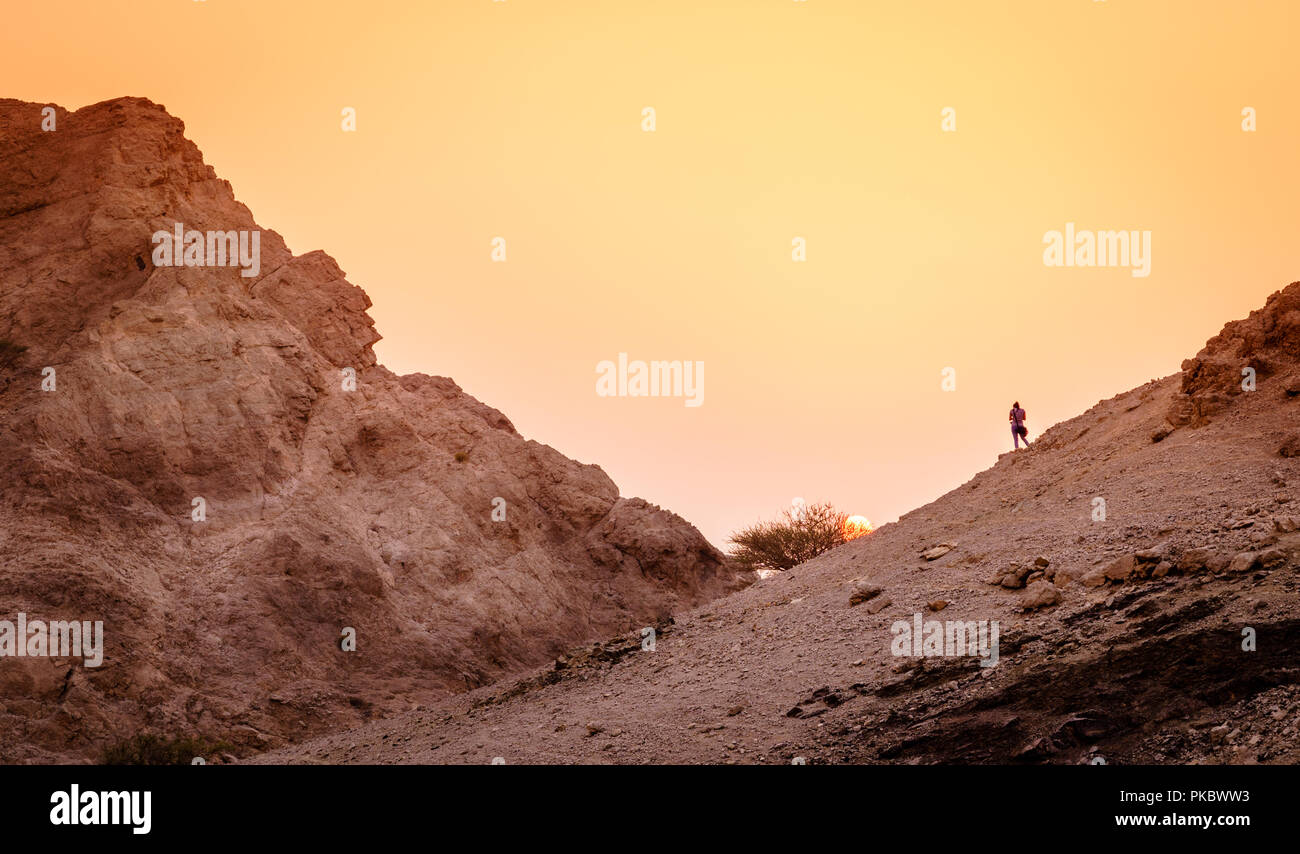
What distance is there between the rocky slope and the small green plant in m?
1.69

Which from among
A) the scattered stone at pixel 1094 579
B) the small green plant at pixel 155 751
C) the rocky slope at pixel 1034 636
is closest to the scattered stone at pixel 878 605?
the rocky slope at pixel 1034 636

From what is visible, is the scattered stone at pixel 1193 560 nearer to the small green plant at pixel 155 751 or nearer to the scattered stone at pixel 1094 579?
the scattered stone at pixel 1094 579

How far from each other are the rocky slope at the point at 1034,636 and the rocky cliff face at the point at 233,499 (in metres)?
2.90

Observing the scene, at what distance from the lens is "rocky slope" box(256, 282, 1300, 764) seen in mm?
12039

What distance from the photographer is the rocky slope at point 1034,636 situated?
1204 cm

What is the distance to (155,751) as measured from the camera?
57.0 ft

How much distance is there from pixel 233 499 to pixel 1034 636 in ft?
53.0

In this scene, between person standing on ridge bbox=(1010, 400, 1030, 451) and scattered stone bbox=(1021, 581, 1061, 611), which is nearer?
scattered stone bbox=(1021, 581, 1061, 611)

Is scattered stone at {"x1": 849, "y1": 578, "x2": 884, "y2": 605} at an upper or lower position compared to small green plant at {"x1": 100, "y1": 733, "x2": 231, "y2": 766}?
upper


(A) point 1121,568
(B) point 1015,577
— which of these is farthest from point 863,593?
(A) point 1121,568

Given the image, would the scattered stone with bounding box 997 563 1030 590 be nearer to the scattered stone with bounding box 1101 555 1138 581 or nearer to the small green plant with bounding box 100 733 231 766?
the scattered stone with bounding box 1101 555 1138 581

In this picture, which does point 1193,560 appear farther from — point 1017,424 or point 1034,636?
point 1017,424

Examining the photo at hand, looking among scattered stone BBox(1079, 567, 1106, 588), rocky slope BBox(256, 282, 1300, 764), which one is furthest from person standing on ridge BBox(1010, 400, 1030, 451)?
scattered stone BBox(1079, 567, 1106, 588)
